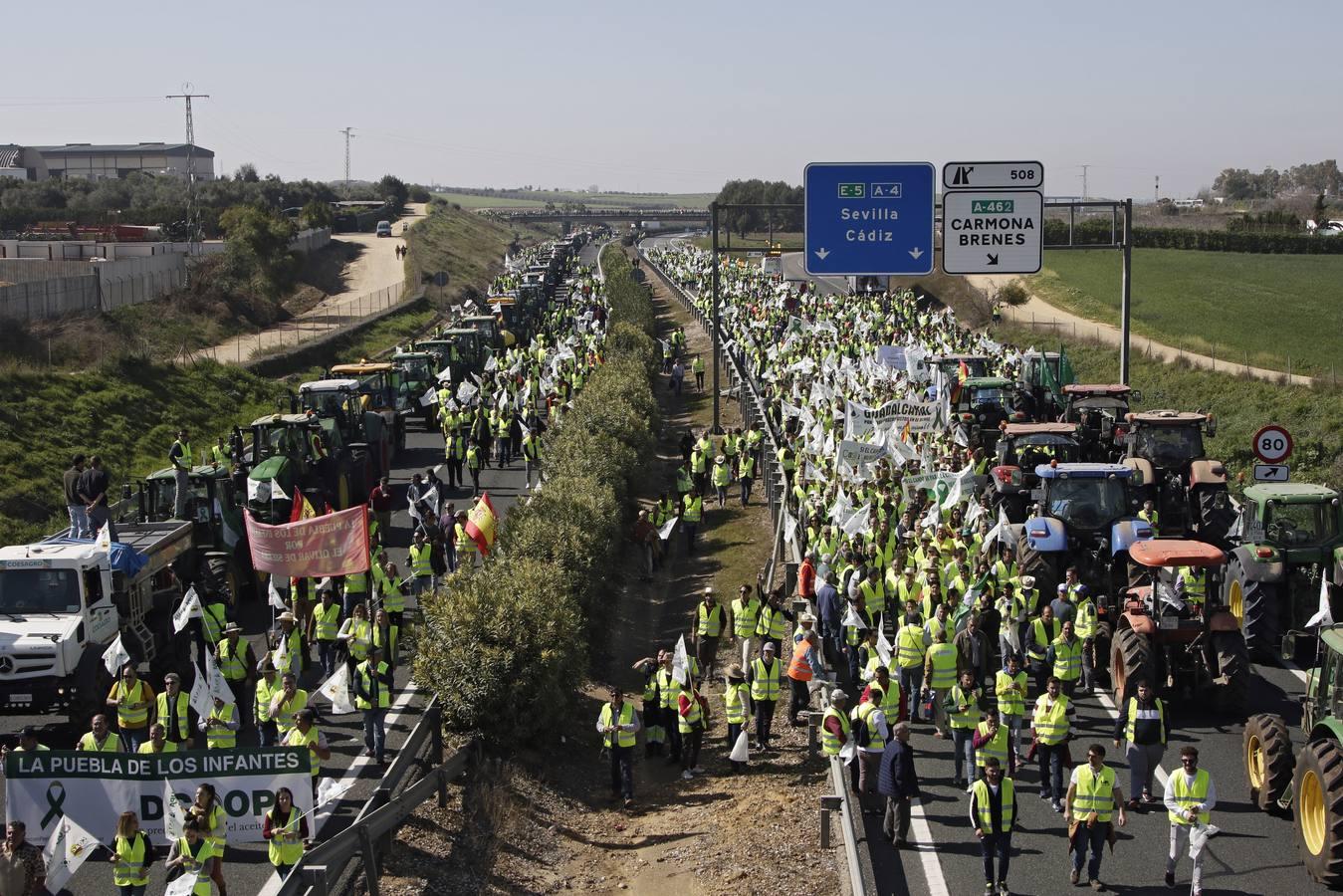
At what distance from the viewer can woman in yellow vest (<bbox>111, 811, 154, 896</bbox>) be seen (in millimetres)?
10953

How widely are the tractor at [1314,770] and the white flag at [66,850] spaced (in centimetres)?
907

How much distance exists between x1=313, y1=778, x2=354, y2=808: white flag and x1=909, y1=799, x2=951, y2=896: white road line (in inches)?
194

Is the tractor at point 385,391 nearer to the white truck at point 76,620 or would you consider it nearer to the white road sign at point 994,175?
the white road sign at point 994,175

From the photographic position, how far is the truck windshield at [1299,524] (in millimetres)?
18656

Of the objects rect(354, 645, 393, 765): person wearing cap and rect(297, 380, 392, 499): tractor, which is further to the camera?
rect(297, 380, 392, 499): tractor

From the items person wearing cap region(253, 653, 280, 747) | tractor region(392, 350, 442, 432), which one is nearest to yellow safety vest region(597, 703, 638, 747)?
person wearing cap region(253, 653, 280, 747)

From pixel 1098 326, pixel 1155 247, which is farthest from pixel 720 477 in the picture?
pixel 1155 247

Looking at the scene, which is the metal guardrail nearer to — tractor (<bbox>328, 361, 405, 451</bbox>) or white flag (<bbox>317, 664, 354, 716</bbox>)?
white flag (<bbox>317, 664, 354, 716</bbox>)

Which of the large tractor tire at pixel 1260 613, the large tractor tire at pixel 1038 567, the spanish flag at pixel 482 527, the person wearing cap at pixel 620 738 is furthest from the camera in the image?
the spanish flag at pixel 482 527

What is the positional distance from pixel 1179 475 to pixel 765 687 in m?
10.5

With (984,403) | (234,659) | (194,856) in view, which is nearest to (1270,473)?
(984,403)

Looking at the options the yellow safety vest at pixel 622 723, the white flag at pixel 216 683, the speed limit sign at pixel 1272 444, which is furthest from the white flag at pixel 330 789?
the speed limit sign at pixel 1272 444

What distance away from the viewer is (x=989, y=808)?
1150 centimetres

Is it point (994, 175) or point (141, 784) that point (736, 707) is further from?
point (994, 175)
